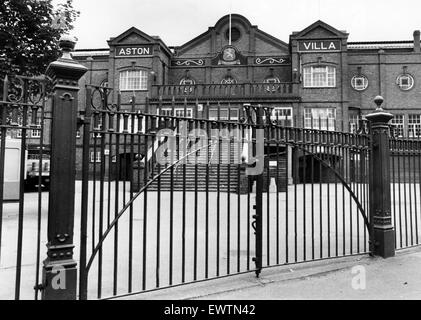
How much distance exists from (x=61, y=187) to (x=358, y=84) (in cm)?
3042

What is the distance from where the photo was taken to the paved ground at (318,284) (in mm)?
3979

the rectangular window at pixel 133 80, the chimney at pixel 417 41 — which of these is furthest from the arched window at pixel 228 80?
the chimney at pixel 417 41

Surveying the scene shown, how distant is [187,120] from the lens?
14.1 feet

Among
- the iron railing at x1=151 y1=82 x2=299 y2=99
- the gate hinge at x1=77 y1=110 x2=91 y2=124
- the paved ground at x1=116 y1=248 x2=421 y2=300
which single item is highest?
the iron railing at x1=151 y1=82 x2=299 y2=99

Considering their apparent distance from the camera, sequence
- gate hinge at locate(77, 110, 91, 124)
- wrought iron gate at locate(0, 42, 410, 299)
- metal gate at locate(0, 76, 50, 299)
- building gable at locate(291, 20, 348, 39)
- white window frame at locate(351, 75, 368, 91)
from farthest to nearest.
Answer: white window frame at locate(351, 75, 368, 91) → building gable at locate(291, 20, 348, 39) → gate hinge at locate(77, 110, 91, 124) → wrought iron gate at locate(0, 42, 410, 299) → metal gate at locate(0, 76, 50, 299)

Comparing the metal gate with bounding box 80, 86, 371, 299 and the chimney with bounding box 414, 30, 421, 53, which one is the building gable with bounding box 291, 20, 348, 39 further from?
the metal gate with bounding box 80, 86, 371, 299

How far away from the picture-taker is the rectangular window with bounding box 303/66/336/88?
93.5ft

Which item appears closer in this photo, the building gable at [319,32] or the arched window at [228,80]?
the building gable at [319,32]

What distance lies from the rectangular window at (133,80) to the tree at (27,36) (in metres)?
19.8

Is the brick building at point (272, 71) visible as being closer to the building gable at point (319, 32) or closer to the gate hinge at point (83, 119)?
the building gable at point (319, 32)

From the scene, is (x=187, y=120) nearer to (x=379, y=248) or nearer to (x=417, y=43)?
(x=379, y=248)

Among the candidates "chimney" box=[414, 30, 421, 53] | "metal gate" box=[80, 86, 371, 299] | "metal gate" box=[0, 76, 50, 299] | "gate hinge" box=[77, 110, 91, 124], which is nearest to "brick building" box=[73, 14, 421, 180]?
"chimney" box=[414, 30, 421, 53]

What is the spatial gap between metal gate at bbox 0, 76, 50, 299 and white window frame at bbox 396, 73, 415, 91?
27.7m
